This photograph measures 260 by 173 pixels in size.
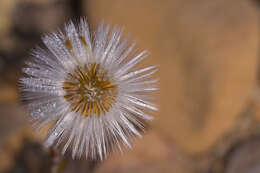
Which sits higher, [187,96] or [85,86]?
[85,86]

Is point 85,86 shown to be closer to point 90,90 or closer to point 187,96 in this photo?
point 90,90

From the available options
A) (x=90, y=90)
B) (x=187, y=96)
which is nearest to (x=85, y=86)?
(x=90, y=90)

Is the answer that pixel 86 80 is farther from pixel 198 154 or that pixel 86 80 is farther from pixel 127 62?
pixel 198 154

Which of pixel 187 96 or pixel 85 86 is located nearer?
pixel 85 86

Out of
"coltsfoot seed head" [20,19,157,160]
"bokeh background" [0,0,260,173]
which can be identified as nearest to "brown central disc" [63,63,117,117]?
"coltsfoot seed head" [20,19,157,160]

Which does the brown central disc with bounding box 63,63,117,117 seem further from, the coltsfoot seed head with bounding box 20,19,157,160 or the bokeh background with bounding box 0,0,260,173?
the bokeh background with bounding box 0,0,260,173

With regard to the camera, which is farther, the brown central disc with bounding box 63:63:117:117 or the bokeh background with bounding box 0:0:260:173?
the bokeh background with bounding box 0:0:260:173

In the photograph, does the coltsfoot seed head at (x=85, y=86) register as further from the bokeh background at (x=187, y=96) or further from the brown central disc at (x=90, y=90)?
the bokeh background at (x=187, y=96)
